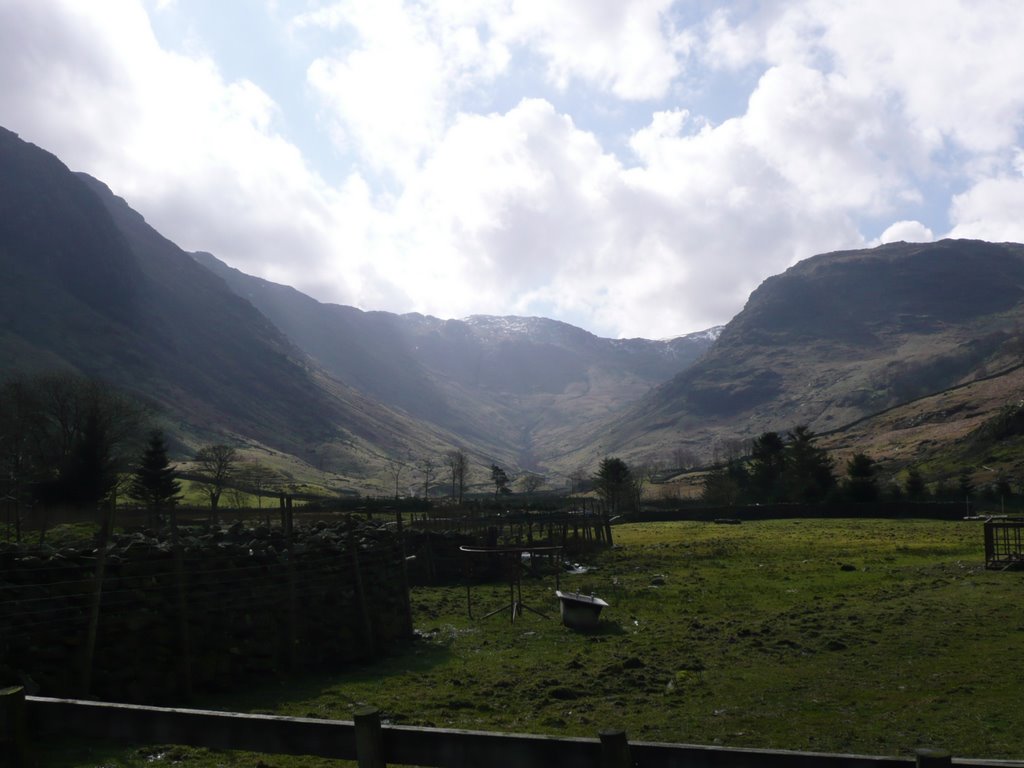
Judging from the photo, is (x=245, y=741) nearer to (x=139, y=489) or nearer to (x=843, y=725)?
(x=843, y=725)

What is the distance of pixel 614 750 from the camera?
16.0ft

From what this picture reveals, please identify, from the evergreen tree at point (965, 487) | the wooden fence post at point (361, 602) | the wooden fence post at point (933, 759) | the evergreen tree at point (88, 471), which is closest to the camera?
the wooden fence post at point (933, 759)

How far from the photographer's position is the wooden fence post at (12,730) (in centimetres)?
600

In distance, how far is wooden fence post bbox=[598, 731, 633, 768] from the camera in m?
4.82

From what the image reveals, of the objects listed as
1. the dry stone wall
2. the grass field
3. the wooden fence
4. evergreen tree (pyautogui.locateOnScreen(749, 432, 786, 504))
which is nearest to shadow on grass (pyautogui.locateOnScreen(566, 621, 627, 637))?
the grass field

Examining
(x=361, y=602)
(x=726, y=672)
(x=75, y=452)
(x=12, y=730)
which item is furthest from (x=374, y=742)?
(x=75, y=452)

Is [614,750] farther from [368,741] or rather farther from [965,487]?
[965,487]

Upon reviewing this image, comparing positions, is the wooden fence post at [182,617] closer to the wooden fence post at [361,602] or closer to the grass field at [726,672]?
the grass field at [726,672]

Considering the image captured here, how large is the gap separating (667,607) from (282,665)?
45.5 ft

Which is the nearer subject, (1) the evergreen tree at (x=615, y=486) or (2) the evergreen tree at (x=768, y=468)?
(1) the evergreen tree at (x=615, y=486)

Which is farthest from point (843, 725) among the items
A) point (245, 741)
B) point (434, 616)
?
point (434, 616)

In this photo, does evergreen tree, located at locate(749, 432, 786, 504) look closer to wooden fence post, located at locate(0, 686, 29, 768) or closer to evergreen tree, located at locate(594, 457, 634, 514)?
evergreen tree, located at locate(594, 457, 634, 514)

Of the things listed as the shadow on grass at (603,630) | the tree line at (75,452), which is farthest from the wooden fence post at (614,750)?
the tree line at (75,452)

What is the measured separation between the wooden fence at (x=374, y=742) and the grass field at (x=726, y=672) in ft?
17.4
